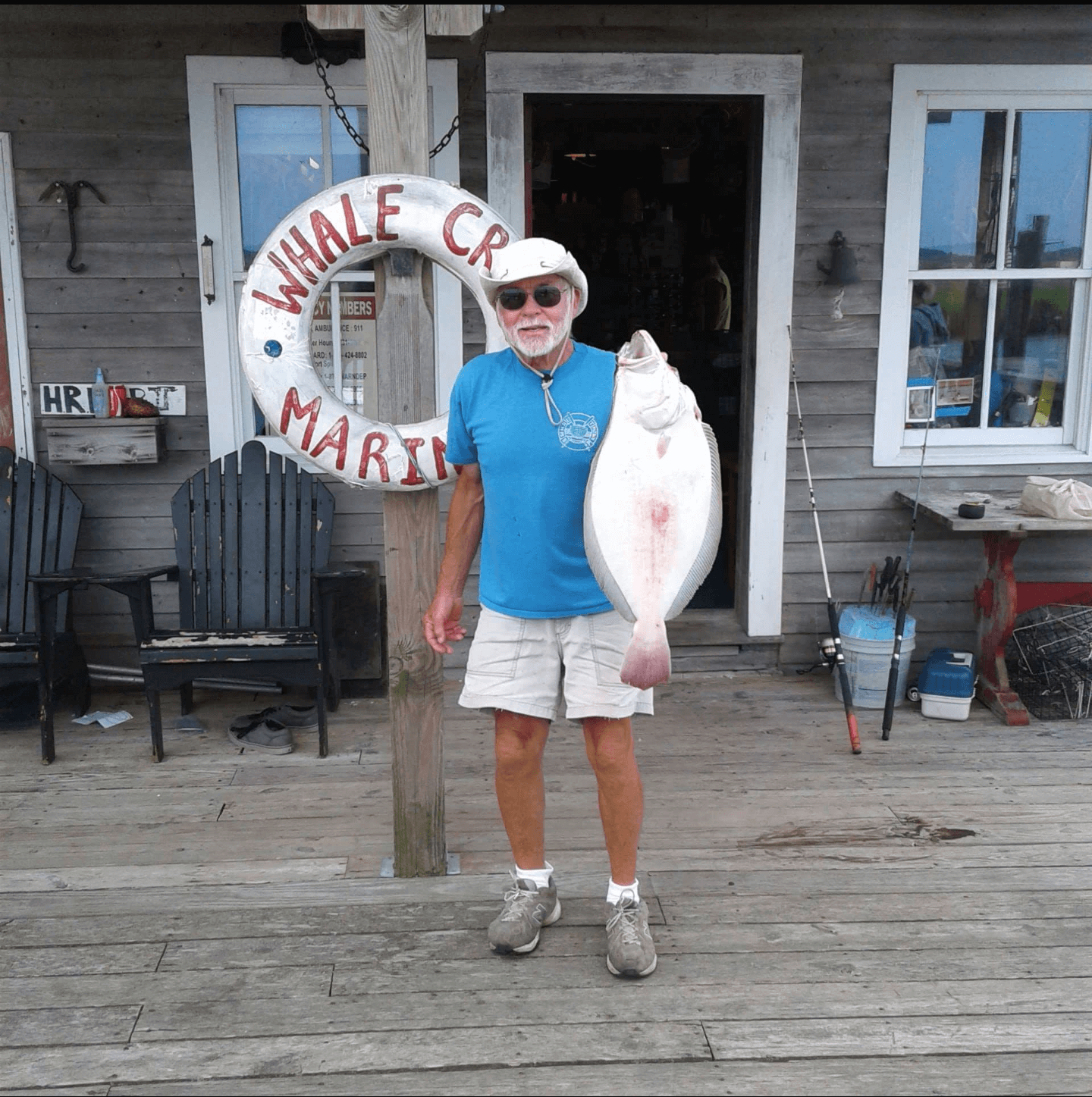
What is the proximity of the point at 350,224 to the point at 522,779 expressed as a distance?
1.40m

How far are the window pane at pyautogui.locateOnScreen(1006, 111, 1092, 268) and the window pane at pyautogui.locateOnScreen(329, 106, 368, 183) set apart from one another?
2592mm

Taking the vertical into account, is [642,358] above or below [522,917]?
above

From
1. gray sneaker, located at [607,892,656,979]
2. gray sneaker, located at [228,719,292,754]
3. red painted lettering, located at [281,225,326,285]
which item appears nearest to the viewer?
gray sneaker, located at [607,892,656,979]

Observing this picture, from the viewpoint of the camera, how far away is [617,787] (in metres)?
2.52

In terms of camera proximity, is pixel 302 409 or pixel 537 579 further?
pixel 302 409

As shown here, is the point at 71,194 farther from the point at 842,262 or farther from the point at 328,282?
the point at 842,262

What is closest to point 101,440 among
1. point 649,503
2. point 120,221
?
point 120,221

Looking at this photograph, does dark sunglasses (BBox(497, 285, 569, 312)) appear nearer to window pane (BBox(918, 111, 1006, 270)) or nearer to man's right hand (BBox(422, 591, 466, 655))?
man's right hand (BBox(422, 591, 466, 655))

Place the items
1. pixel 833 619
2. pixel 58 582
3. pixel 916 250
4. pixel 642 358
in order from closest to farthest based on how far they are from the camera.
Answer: pixel 642 358, pixel 58 582, pixel 833 619, pixel 916 250

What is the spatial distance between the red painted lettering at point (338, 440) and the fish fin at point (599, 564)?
2.52 ft

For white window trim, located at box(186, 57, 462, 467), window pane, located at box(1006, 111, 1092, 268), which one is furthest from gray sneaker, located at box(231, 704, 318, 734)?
window pane, located at box(1006, 111, 1092, 268)

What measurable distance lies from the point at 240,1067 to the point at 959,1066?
145cm

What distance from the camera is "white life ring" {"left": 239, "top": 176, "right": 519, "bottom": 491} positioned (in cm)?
263

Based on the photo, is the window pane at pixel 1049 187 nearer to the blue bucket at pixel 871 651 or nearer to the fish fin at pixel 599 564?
the blue bucket at pixel 871 651
